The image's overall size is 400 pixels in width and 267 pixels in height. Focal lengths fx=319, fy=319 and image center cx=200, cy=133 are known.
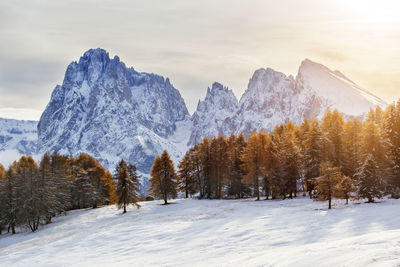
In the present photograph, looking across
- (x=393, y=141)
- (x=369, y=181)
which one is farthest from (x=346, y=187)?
(x=393, y=141)

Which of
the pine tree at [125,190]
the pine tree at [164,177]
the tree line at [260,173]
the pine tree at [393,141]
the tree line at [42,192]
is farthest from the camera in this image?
the pine tree at [164,177]

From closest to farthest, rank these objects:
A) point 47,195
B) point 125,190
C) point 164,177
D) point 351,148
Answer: point 351,148
point 47,195
point 125,190
point 164,177

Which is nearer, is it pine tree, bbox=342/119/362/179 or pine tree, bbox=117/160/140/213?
pine tree, bbox=342/119/362/179

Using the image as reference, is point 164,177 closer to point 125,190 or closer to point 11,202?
point 125,190

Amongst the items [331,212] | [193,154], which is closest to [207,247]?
[331,212]

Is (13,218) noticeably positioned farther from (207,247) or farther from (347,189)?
(347,189)

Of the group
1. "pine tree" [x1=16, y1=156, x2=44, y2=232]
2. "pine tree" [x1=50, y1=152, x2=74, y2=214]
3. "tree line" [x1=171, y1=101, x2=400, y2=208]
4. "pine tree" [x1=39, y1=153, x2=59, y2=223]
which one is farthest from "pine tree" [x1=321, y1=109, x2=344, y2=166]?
"pine tree" [x1=50, y1=152, x2=74, y2=214]

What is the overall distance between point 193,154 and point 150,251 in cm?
4122

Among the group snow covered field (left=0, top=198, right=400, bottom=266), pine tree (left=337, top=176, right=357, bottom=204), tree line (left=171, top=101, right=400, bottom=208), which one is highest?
tree line (left=171, top=101, right=400, bottom=208)

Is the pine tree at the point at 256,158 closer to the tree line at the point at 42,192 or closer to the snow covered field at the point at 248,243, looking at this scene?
the snow covered field at the point at 248,243

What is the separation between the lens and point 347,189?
32.7 m

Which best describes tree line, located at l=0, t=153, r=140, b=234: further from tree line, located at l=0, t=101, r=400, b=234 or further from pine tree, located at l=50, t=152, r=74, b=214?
tree line, located at l=0, t=101, r=400, b=234

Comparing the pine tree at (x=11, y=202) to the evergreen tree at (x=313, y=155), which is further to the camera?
the pine tree at (x=11, y=202)

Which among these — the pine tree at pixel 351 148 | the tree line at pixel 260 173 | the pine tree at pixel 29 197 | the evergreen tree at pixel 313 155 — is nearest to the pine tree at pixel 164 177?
the tree line at pixel 260 173
